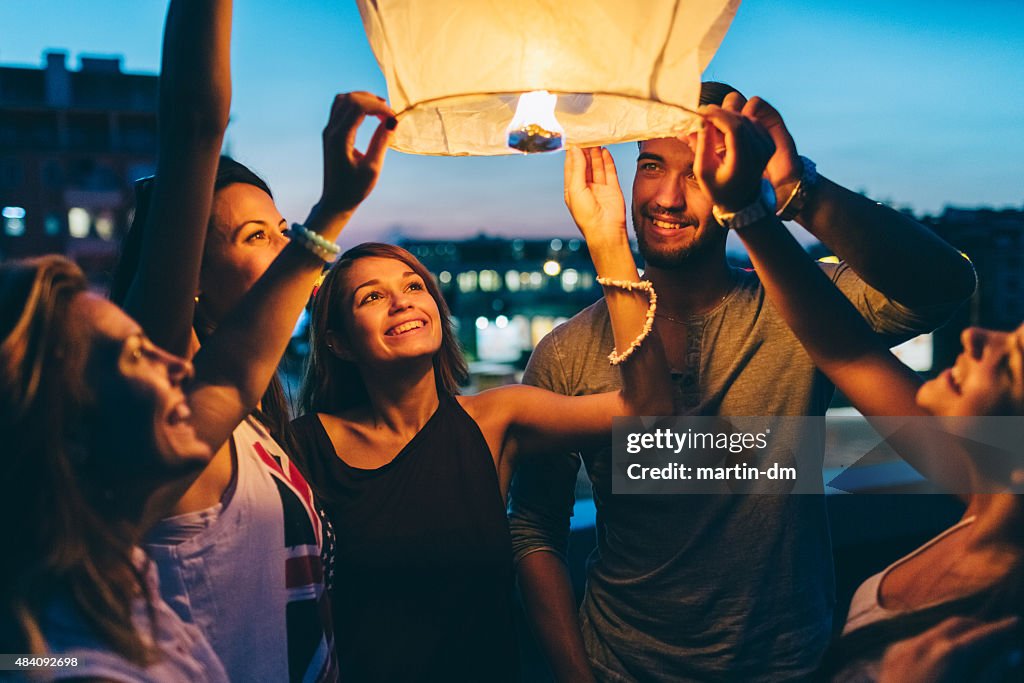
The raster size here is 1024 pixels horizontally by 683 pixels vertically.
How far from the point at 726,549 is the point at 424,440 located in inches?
25.4

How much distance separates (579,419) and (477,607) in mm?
423

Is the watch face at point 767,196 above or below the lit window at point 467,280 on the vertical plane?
below

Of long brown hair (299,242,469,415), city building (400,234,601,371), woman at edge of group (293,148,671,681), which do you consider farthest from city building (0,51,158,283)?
woman at edge of group (293,148,671,681)

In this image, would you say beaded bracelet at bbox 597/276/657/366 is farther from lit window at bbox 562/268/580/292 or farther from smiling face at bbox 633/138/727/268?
lit window at bbox 562/268/580/292

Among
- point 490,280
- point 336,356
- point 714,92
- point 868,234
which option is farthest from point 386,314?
point 490,280

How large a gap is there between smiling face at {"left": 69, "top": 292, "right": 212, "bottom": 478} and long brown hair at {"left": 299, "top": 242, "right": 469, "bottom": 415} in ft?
2.36

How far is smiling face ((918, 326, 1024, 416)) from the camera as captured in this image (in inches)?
36.4

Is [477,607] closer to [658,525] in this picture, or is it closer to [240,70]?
[658,525]

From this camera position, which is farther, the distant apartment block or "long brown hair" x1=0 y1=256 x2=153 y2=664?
the distant apartment block

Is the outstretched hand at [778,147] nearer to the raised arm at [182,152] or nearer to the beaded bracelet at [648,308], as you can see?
the beaded bracelet at [648,308]

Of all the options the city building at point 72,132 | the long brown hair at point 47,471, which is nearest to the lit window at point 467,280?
the city building at point 72,132

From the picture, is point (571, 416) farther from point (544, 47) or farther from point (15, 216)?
point (15, 216)

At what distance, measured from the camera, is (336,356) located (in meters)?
1.59

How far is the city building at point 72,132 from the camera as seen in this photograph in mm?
21266
